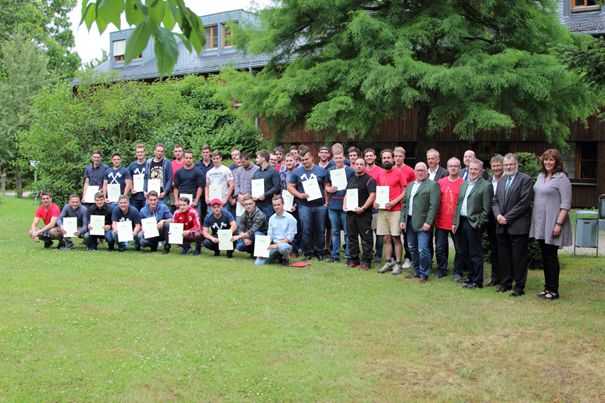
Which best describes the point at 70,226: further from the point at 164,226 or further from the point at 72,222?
the point at 164,226

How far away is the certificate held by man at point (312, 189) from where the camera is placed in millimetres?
11906

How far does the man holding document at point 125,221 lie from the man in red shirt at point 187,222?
0.81 meters

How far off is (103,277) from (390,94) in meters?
9.78

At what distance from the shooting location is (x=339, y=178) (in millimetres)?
11578

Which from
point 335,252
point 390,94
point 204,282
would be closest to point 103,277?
point 204,282

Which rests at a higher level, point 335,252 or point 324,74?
point 324,74

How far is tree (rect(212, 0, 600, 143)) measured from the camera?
675 inches

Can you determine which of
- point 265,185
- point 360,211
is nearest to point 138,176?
point 265,185

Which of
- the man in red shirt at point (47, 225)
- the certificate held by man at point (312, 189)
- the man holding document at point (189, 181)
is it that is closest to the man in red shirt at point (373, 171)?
the certificate held by man at point (312, 189)

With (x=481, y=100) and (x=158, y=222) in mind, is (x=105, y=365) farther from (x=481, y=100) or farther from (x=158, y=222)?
(x=481, y=100)

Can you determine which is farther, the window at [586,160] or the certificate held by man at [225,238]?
the window at [586,160]

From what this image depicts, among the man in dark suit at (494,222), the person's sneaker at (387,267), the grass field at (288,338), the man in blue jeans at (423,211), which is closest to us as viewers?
the grass field at (288,338)

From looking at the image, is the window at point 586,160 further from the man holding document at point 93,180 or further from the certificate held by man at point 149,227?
the man holding document at point 93,180

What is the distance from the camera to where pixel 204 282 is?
9.73m
